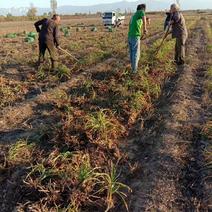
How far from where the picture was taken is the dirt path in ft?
13.1

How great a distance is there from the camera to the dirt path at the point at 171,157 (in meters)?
3.99

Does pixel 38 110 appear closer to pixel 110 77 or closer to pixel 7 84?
pixel 7 84

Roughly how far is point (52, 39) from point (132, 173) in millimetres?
5842

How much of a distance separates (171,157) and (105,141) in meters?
0.93

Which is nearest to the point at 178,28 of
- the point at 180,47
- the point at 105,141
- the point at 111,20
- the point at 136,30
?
the point at 180,47

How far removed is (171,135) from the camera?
554cm

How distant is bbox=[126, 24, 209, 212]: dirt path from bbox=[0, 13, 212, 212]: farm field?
0.04 ft

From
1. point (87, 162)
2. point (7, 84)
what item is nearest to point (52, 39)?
point (7, 84)

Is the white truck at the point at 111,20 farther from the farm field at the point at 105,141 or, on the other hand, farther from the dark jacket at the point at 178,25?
the farm field at the point at 105,141

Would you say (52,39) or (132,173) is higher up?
(52,39)

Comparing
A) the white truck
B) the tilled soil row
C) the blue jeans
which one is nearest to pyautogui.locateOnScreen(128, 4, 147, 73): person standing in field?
the blue jeans

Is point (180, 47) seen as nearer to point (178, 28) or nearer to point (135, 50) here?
point (178, 28)

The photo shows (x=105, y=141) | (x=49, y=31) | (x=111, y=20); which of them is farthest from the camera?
(x=111, y=20)

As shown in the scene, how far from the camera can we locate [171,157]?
4828 millimetres
